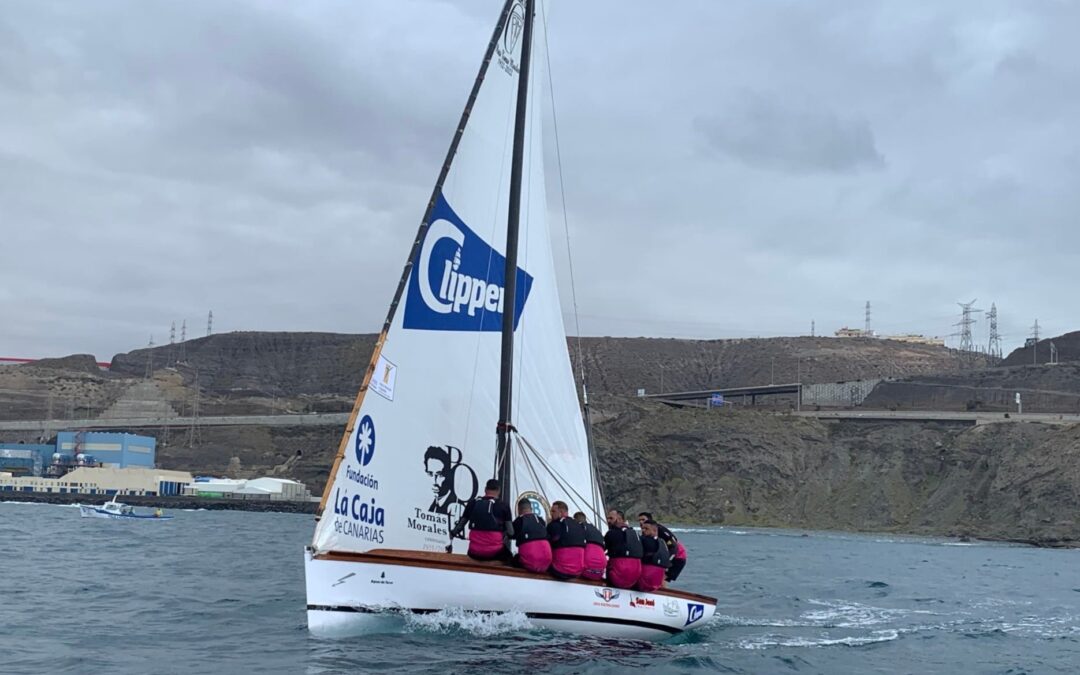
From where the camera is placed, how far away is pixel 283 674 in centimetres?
1503

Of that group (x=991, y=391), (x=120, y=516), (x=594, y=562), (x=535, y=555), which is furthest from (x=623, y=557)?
(x=991, y=391)

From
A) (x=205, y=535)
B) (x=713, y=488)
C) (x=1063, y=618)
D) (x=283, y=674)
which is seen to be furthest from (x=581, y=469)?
(x=713, y=488)

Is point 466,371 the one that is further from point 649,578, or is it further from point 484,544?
point 649,578

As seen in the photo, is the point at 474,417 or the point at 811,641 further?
the point at 811,641

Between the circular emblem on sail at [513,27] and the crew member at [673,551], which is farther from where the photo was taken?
the crew member at [673,551]

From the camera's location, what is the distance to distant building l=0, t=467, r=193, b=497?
116062mm

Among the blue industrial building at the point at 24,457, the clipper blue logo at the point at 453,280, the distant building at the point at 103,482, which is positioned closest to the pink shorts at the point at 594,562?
the clipper blue logo at the point at 453,280

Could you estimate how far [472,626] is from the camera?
17.7 metres

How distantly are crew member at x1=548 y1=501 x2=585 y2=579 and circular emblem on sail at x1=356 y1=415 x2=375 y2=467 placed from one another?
3.12m

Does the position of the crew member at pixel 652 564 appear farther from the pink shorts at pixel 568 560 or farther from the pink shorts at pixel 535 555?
the pink shorts at pixel 535 555

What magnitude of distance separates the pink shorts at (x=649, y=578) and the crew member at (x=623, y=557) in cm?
16

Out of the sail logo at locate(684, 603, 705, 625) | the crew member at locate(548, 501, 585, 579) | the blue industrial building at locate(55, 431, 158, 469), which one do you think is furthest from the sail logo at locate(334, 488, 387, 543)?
the blue industrial building at locate(55, 431, 158, 469)

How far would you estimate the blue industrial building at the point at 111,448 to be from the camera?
4998 inches

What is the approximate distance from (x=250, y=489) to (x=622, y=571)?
354 ft
